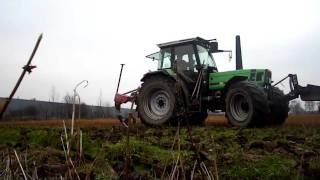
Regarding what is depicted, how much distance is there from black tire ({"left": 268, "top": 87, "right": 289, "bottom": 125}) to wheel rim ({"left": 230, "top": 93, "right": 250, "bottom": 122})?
695mm

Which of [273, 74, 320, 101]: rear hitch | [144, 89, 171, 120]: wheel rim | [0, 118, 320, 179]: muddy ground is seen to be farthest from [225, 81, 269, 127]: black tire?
[0, 118, 320, 179]: muddy ground

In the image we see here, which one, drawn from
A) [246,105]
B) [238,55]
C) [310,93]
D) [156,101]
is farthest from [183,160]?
[238,55]

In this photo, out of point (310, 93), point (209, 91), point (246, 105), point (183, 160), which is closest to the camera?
point (183, 160)

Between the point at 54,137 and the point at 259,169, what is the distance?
3465mm

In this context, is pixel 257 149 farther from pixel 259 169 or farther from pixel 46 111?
pixel 46 111

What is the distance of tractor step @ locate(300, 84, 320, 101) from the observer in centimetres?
1085

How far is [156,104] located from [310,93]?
416 centimetres

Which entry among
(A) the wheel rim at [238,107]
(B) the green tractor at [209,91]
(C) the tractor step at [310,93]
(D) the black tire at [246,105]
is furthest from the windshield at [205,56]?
(C) the tractor step at [310,93]

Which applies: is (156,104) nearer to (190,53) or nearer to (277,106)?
(190,53)

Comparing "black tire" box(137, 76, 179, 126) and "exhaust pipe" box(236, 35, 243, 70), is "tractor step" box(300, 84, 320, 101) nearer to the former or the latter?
"exhaust pipe" box(236, 35, 243, 70)

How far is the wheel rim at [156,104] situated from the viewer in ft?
39.8

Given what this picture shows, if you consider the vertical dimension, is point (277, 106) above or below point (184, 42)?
below

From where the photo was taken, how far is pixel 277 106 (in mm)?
11078

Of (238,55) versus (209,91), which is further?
(238,55)
